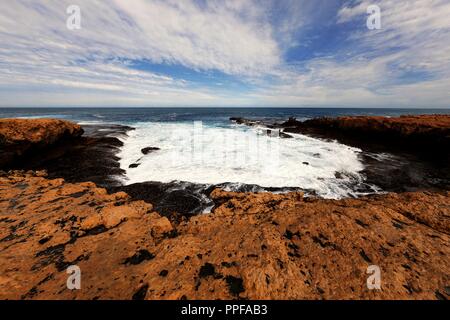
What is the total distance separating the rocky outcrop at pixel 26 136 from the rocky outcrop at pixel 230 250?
750cm

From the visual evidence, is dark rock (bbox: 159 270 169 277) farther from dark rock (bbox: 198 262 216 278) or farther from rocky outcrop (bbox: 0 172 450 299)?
dark rock (bbox: 198 262 216 278)

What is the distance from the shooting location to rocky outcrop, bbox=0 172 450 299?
2742 millimetres

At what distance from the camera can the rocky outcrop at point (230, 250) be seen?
2.74 meters

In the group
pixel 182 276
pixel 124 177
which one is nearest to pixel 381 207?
pixel 182 276

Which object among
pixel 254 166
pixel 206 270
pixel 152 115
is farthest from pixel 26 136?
pixel 152 115

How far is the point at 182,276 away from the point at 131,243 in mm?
1488

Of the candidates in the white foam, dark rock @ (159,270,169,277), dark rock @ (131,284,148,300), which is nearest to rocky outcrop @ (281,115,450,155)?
the white foam

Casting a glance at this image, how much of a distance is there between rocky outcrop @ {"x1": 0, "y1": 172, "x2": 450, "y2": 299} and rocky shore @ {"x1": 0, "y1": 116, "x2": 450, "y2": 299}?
2 centimetres

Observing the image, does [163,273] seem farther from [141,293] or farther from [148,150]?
[148,150]

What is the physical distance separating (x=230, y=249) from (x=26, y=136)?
15.1 metres

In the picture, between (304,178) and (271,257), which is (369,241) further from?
(304,178)

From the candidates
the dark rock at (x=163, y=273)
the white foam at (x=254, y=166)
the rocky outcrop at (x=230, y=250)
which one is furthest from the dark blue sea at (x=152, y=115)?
the dark rock at (x=163, y=273)

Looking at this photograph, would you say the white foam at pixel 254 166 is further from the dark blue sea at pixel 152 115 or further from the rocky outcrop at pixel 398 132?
the dark blue sea at pixel 152 115
